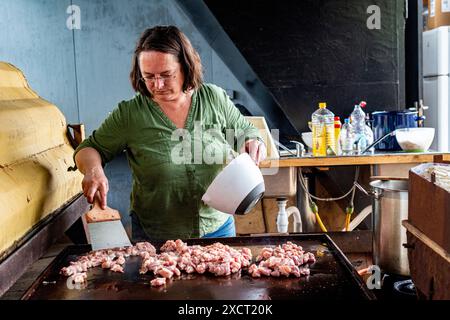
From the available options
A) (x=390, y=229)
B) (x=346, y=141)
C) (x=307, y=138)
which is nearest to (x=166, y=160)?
(x=390, y=229)

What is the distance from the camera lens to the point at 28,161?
217 cm

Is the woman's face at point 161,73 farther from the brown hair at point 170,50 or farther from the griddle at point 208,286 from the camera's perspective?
the griddle at point 208,286

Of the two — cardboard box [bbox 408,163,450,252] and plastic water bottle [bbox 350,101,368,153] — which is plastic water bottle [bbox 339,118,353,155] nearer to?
plastic water bottle [bbox 350,101,368,153]

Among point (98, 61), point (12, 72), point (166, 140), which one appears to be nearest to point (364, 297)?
point (166, 140)

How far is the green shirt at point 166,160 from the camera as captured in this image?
2.28 meters

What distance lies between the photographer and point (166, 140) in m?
2.30

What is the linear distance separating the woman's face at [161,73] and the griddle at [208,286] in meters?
0.72

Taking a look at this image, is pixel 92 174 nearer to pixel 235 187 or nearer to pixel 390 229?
pixel 235 187

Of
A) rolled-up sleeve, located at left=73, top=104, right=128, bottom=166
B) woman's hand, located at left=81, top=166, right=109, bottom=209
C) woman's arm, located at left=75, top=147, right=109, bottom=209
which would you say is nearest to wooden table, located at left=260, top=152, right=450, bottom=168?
rolled-up sleeve, located at left=73, top=104, right=128, bottom=166

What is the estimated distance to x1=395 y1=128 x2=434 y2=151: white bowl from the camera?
4023 millimetres

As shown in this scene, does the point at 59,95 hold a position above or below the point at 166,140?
above

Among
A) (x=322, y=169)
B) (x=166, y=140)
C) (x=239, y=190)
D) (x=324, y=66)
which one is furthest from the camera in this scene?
(x=324, y=66)

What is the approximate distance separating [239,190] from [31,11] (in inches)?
163
